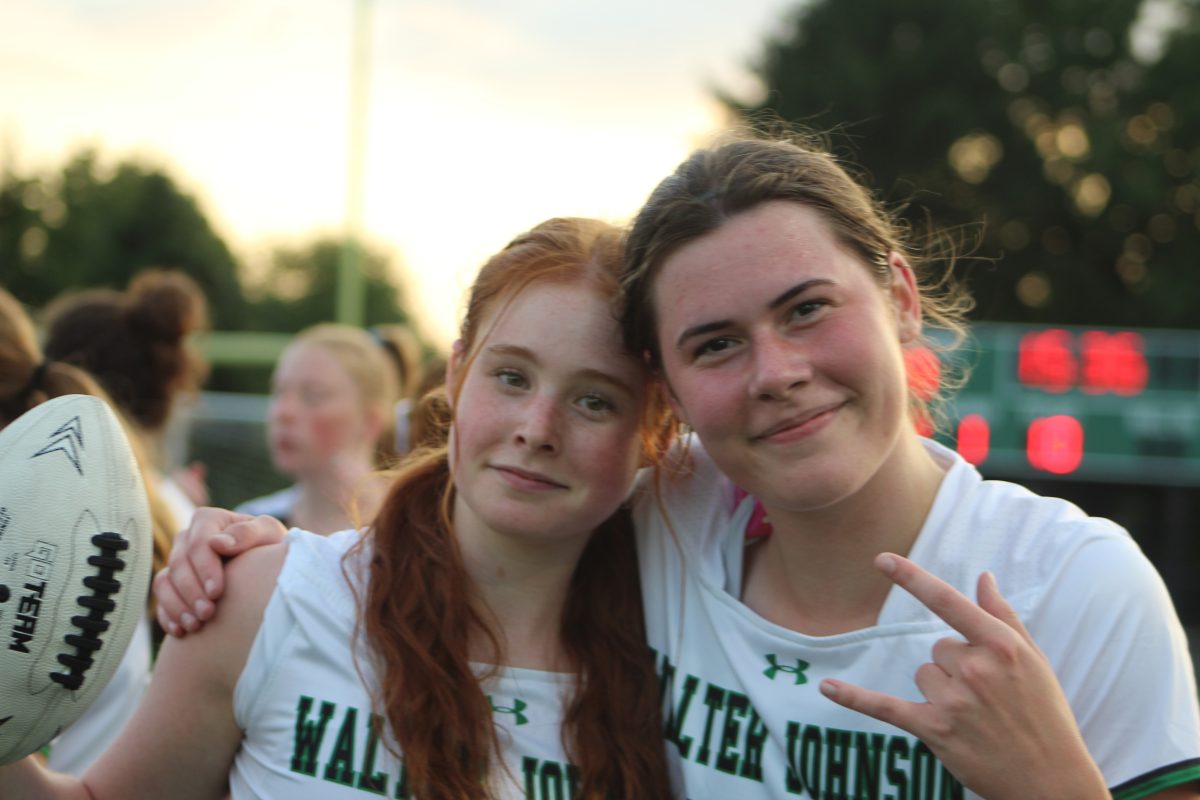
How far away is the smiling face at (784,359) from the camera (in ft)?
6.32

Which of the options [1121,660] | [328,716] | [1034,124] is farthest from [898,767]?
[1034,124]

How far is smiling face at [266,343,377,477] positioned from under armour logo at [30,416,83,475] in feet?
9.65

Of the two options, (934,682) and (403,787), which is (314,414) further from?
(934,682)

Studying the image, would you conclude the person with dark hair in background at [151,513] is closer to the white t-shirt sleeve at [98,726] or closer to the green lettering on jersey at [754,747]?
the white t-shirt sleeve at [98,726]

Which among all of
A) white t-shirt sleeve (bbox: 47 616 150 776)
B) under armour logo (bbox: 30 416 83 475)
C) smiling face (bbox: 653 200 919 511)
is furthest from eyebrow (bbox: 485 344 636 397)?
white t-shirt sleeve (bbox: 47 616 150 776)

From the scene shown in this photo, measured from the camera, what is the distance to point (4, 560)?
1859mm

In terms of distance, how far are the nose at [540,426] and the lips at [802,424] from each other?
0.35 meters

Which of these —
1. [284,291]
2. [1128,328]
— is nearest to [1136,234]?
[1128,328]

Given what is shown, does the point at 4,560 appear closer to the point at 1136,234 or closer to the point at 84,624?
the point at 84,624

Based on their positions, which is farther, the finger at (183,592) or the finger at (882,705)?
the finger at (183,592)

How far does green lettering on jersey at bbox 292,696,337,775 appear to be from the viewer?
1.98m

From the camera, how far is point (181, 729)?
204 centimetres

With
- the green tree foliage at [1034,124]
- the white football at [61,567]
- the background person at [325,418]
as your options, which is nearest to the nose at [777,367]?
the white football at [61,567]

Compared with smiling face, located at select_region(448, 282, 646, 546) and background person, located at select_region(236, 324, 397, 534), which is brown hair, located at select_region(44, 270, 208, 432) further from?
smiling face, located at select_region(448, 282, 646, 546)
